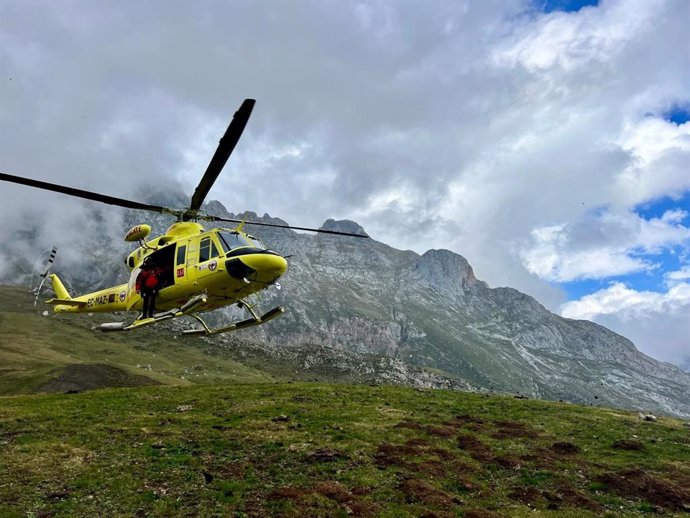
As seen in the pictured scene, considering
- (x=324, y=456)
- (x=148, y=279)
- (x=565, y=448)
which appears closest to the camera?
(x=148, y=279)

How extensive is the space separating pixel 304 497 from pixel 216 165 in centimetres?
1451

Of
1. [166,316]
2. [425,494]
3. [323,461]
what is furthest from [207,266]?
[425,494]

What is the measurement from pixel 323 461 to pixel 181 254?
13580mm

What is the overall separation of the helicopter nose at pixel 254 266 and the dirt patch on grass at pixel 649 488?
2089 cm

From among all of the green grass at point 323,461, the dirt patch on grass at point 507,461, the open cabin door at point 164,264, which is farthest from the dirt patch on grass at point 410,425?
the open cabin door at point 164,264

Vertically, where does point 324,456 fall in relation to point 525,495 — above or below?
below

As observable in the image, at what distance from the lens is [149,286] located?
75.6 ft

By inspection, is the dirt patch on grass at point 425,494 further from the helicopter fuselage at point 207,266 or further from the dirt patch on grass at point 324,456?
the helicopter fuselage at point 207,266

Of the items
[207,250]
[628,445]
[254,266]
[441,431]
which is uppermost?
[207,250]

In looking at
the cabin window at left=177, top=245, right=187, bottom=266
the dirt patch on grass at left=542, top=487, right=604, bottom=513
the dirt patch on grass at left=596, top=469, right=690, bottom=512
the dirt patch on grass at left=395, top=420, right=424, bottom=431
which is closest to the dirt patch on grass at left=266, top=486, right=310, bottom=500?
the dirt patch on grass at left=542, top=487, right=604, bottom=513

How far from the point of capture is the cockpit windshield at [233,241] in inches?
833

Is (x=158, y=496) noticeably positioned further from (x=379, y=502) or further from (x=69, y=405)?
(x=69, y=405)

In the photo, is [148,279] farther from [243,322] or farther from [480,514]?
[480,514]

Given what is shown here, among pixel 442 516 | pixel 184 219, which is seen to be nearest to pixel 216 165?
pixel 184 219
